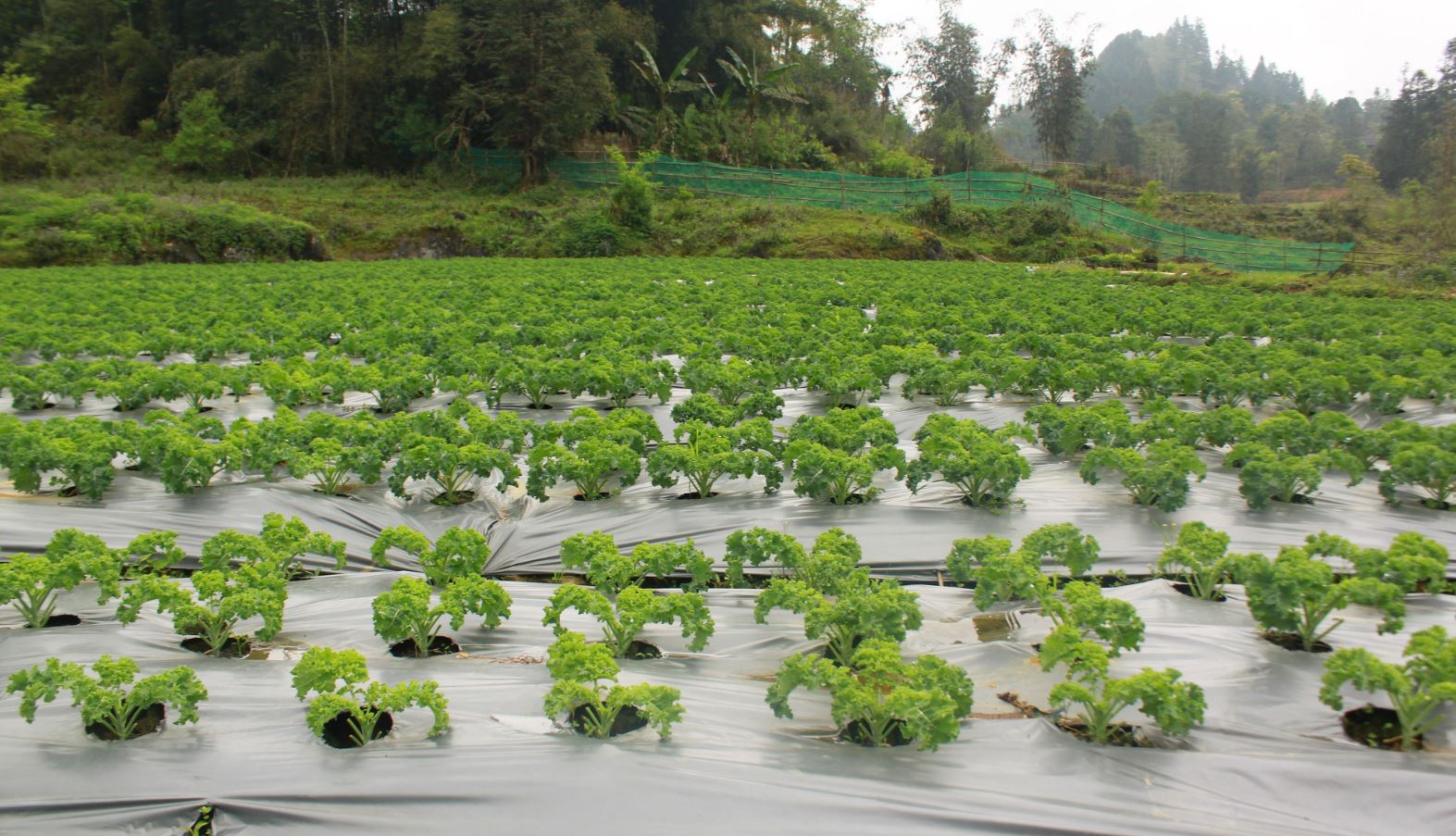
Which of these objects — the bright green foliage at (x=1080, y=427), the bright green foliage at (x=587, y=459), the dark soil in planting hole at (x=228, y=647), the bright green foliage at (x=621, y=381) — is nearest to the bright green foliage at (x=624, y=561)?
the bright green foliage at (x=587, y=459)

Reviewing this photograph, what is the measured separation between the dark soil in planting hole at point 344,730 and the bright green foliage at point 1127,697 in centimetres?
247

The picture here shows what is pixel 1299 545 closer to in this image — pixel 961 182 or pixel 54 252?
pixel 54 252

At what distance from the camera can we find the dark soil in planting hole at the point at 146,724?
3.30 m

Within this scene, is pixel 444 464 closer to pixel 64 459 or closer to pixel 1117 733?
pixel 64 459

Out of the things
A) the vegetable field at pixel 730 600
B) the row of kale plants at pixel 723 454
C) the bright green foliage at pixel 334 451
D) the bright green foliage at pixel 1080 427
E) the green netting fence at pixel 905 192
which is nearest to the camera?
the vegetable field at pixel 730 600

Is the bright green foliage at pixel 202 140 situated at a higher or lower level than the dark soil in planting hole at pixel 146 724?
higher

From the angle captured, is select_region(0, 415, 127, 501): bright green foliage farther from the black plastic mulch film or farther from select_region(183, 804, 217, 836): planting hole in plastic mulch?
select_region(183, 804, 217, 836): planting hole in plastic mulch

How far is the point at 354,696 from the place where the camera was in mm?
3266

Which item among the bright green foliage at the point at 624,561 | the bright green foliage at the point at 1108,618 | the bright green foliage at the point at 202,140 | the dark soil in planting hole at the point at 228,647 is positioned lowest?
the dark soil in planting hole at the point at 228,647

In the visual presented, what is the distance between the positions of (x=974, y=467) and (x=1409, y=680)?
2.52 metres

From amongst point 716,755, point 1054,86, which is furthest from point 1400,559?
point 1054,86

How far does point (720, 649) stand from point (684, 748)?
90 centimetres

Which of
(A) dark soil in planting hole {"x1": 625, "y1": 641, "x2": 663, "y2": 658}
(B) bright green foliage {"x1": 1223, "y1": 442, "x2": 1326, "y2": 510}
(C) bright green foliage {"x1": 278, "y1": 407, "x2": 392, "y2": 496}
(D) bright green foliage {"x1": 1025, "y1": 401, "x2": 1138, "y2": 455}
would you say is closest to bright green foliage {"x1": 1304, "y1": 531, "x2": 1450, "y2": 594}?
(B) bright green foliage {"x1": 1223, "y1": 442, "x2": 1326, "y2": 510}

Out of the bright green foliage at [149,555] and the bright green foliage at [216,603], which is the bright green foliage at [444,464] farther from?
the bright green foliage at [216,603]
